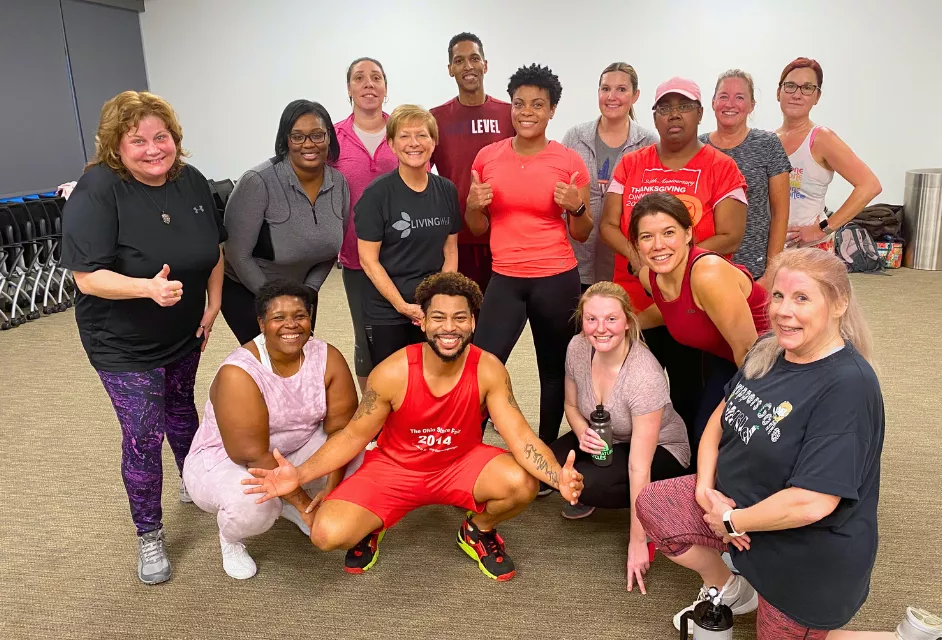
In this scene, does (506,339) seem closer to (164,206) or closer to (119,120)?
(164,206)

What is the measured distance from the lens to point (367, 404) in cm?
224

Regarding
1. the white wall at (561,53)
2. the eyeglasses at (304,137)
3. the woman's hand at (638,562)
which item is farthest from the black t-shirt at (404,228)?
the white wall at (561,53)

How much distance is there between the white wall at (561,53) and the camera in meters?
6.50

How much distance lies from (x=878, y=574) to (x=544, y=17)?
5.92 meters

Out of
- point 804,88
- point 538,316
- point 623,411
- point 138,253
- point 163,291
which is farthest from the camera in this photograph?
point 804,88

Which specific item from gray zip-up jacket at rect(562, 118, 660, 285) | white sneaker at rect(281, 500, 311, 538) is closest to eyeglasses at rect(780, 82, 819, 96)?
gray zip-up jacket at rect(562, 118, 660, 285)

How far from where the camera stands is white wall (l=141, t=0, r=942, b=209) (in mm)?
6496

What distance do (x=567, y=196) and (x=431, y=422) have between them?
92cm

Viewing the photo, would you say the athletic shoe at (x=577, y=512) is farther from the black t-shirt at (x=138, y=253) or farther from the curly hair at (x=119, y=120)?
the curly hair at (x=119, y=120)

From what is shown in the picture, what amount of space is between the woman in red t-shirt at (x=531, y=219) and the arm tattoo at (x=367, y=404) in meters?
0.60

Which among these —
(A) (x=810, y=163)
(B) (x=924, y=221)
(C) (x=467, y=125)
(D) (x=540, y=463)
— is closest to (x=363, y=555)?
(D) (x=540, y=463)

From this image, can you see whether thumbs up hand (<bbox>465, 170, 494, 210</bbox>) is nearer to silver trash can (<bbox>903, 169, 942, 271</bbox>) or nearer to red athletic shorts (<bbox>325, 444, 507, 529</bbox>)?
red athletic shorts (<bbox>325, 444, 507, 529</bbox>)

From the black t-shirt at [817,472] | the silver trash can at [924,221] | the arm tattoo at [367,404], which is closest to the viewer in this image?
the black t-shirt at [817,472]

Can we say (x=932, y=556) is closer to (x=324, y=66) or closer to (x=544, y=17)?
(x=544, y=17)
